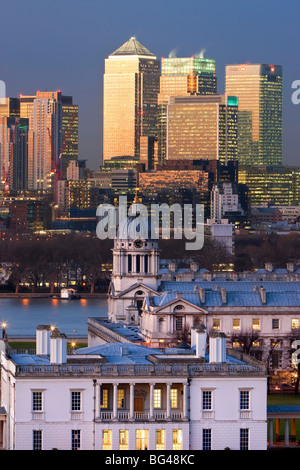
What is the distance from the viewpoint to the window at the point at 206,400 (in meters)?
38.8

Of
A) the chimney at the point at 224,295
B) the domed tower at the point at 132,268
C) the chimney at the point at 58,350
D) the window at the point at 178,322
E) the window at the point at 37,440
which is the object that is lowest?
the window at the point at 37,440

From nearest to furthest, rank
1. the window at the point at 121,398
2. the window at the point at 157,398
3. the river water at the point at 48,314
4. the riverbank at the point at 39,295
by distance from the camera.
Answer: the window at the point at 121,398
the window at the point at 157,398
the river water at the point at 48,314
the riverbank at the point at 39,295

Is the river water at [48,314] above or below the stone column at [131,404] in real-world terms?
above

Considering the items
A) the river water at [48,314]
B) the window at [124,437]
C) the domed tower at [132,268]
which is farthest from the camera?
the river water at [48,314]

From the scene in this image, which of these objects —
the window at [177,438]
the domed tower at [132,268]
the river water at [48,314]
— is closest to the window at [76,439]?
the window at [177,438]

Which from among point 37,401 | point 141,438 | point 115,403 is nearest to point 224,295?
point 141,438

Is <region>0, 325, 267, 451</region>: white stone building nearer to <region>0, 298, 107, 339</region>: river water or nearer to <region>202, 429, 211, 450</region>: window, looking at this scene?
<region>202, 429, 211, 450</region>: window

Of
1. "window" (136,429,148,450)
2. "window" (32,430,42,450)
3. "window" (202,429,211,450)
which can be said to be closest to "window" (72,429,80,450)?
"window" (32,430,42,450)

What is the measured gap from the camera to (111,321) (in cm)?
7281

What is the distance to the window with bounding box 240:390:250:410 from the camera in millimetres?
38844

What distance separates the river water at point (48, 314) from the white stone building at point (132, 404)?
32.7 m

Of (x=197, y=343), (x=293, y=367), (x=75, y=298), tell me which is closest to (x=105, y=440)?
(x=197, y=343)

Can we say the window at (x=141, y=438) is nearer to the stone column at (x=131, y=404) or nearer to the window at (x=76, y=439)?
the stone column at (x=131, y=404)
